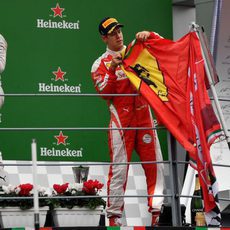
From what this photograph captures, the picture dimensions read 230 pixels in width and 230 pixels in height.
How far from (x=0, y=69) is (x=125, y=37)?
276 centimetres

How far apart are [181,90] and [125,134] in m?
0.65

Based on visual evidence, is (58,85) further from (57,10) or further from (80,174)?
(80,174)

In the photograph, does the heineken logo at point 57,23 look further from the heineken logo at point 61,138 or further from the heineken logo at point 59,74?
the heineken logo at point 61,138

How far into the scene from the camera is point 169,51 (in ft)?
28.0

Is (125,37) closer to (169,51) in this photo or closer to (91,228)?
(169,51)

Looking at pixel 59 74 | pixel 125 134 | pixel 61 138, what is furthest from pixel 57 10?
pixel 125 134

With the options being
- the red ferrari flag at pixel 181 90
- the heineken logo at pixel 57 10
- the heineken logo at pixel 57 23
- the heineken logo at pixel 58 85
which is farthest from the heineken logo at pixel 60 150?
the red ferrari flag at pixel 181 90

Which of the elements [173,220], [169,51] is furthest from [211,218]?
[169,51]

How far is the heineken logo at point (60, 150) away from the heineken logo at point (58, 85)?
1.41 ft

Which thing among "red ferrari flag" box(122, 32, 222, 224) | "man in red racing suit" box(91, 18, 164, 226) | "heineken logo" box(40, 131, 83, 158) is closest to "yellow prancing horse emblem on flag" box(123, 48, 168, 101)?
"red ferrari flag" box(122, 32, 222, 224)

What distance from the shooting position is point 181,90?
27.4 ft

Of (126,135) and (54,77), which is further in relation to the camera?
(54,77)

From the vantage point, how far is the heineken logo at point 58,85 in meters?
10.7

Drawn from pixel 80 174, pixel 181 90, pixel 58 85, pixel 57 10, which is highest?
pixel 57 10
